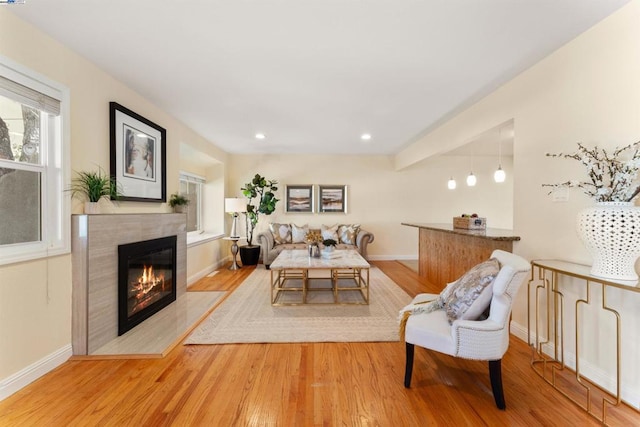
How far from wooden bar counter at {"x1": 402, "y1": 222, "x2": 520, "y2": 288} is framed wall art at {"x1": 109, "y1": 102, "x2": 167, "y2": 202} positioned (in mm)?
3592

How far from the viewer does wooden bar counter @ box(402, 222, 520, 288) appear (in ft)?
9.34

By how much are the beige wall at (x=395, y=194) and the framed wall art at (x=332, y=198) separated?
0.13 m

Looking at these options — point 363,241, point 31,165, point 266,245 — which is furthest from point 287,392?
point 363,241

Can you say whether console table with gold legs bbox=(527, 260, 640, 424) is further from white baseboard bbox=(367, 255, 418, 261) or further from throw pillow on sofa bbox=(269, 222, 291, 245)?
throw pillow on sofa bbox=(269, 222, 291, 245)

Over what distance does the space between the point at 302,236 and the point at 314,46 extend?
4129 millimetres

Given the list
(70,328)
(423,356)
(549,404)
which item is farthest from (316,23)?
(70,328)

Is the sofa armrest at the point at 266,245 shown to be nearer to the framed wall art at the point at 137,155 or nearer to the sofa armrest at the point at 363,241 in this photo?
the sofa armrest at the point at 363,241

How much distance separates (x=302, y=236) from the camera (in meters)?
5.84

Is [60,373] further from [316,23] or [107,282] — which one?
[316,23]

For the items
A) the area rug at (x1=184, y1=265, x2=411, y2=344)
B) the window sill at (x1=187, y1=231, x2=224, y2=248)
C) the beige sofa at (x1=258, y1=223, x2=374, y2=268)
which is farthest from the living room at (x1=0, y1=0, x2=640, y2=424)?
the beige sofa at (x1=258, y1=223, x2=374, y2=268)

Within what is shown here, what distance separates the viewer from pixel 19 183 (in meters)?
1.94

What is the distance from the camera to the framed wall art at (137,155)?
2.75 m

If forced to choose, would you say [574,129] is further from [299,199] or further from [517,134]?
[299,199]

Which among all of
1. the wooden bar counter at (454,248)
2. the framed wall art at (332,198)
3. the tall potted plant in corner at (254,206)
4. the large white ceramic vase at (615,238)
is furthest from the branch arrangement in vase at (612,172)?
the tall potted plant in corner at (254,206)
